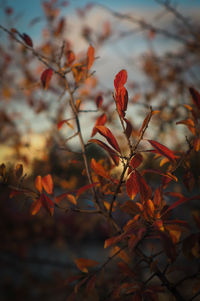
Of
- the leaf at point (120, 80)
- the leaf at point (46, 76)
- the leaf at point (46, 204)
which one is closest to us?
the leaf at point (120, 80)

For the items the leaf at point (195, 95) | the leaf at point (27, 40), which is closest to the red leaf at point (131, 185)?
the leaf at point (195, 95)

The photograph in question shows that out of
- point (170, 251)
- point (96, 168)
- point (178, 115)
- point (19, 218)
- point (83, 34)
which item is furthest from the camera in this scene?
point (19, 218)

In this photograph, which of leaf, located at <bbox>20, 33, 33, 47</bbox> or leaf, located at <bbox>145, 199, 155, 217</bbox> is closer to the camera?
leaf, located at <bbox>145, 199, 155, 217</bbox>

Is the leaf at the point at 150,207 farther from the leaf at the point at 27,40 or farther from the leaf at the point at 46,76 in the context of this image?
the leaf at the point at 27,40

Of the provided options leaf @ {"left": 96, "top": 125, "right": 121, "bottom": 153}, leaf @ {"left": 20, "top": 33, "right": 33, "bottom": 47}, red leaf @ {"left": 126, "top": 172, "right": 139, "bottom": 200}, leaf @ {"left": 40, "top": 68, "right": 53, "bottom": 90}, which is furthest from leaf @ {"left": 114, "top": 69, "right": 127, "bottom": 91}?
leaf @ {"left": 20, "top": 33, "right": 33, "bottom": 47}

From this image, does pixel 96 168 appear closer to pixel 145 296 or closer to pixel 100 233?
pixel 145 296

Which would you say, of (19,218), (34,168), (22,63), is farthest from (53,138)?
(19,218)

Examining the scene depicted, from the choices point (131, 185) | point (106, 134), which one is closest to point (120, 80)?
point (106, 134)

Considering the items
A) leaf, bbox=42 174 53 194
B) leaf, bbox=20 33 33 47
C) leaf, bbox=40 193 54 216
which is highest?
leaf, bbox=20 33 33 47

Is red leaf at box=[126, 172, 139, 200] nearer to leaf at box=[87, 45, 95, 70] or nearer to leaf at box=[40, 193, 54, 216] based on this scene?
leaf at box=[40, 193, 54, 216]

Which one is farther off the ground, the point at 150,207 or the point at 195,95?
the point at 195,95

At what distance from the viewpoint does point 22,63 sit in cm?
256

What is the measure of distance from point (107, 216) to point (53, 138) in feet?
5.78

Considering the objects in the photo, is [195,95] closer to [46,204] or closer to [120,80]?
[120,80]
